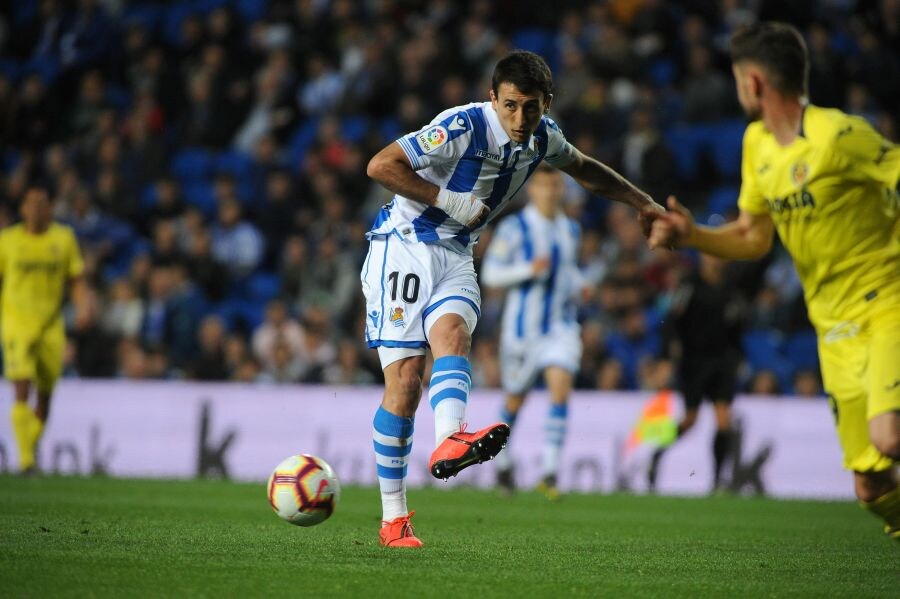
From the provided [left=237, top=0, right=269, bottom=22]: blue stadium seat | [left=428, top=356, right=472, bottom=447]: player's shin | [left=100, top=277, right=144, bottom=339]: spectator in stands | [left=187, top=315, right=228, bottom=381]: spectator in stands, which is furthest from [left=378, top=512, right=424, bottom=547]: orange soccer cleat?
[left=237, top=0, right=269, bottom=22]: blue stadium seat

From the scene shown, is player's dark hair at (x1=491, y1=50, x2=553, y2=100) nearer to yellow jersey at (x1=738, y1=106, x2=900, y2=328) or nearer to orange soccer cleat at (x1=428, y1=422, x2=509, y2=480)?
yellow jersey at (x1=738, y1=106, x2=900, y2=328)

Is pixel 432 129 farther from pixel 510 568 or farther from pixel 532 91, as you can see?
pixel 510 568

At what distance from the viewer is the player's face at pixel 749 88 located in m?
5.23

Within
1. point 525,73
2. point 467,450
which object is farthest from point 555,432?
point 467,450

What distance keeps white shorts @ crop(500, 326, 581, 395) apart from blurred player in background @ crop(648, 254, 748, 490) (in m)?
1.74

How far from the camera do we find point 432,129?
6594 millimetres

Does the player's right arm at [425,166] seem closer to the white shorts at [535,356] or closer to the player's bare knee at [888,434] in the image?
the player's bare knee at [888,434]

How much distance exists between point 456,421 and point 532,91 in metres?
1.73

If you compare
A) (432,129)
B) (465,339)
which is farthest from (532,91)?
(465,339)

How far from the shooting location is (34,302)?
12.8 metres

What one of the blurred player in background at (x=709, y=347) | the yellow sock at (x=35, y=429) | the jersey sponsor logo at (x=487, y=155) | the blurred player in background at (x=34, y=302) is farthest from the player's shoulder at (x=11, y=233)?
the jersey sponsor logo at (x=487, y=155)

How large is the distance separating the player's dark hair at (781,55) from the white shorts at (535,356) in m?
6.68

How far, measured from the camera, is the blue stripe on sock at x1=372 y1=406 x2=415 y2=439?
6699 mm

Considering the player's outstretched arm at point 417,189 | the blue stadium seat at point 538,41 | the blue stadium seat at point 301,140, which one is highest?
the blue stadium seat at point 538,41
